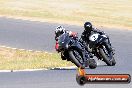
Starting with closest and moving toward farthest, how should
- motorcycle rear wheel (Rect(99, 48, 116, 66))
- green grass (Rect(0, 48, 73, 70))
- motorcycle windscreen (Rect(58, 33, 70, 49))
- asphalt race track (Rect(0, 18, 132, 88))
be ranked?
motorcycle windscreen (Rect(58, 33, 70, 49)), motorcycle rear wheel (Rect(99, 48, 116, 66)), green grass (Rect(0, 48, 73, 70)), asphalt race track (Rect(0, 18, 132, 88))

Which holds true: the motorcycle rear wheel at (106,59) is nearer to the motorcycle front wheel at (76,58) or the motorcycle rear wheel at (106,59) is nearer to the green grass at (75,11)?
the motorcycle front wheel at (76,58)

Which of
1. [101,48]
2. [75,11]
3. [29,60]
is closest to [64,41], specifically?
[101,48]

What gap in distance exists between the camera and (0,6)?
6938 centimetres

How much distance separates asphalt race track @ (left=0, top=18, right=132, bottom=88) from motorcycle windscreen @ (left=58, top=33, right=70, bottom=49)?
1.05 meters

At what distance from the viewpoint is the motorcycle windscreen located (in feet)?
33.6

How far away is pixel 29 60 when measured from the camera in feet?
72.3

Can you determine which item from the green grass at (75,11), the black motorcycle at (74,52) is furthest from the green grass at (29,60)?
the green grass at (75,11)

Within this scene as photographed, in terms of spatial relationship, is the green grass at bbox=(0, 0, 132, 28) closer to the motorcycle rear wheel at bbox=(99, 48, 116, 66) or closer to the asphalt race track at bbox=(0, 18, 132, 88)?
the asphalt race track at bbox=(0, 18, 132, 88)

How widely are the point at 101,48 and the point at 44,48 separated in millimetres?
21184

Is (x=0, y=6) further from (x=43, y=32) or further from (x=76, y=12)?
(x=43, y=32)

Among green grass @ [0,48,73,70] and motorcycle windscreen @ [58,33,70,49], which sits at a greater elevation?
motorcycle windscreen @ [58,33,70,49]

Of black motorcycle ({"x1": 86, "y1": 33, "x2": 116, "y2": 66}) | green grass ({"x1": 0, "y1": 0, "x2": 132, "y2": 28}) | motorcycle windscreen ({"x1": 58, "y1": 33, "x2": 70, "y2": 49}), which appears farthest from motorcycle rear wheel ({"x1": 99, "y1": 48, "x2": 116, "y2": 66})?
green grass ({"x1": 0, "y1": 0, "x2": 132, "y2": 28})

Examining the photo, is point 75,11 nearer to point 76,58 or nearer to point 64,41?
point 76,58

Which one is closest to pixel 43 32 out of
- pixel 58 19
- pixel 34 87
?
pixel 58 19
